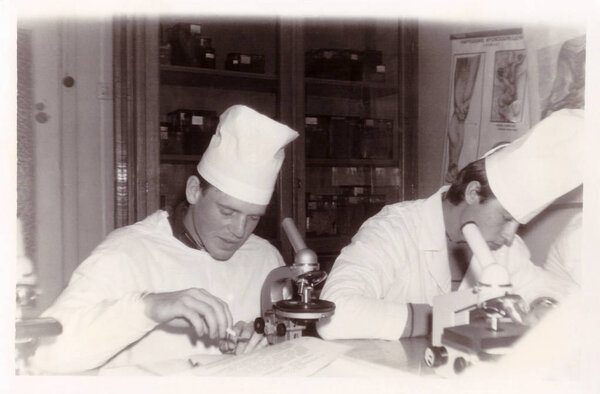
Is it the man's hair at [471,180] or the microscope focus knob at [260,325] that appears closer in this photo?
the microscope focus knob at [260,325]

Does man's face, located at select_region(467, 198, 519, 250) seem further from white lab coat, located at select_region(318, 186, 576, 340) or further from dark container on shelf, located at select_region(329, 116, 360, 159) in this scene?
dark container on shelf, located at select_region(329, 116, 360, 159)

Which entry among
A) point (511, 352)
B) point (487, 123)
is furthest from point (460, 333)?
point (487, 123)

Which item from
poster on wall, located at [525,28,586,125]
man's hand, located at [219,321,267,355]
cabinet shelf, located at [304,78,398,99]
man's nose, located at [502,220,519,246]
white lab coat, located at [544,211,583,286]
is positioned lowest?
man's hand, located at [219,321,267,355]

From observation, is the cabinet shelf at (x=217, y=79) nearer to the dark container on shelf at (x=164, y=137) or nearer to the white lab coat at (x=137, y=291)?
the dark container on shelf at (x=164, y=137)

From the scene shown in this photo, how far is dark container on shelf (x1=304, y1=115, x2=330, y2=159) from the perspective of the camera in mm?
2750

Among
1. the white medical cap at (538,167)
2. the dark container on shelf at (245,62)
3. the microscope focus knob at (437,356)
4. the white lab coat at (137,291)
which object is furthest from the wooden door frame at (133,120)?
the microscope focus knob at (437,356)

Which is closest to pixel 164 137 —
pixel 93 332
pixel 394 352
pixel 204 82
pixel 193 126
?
pixel 193 126

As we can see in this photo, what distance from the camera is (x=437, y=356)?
43.7 inches

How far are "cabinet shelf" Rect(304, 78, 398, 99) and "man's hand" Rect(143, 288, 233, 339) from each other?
1.75m

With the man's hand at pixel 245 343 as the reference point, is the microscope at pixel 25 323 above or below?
above

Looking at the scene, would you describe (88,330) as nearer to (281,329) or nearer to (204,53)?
(281,329)

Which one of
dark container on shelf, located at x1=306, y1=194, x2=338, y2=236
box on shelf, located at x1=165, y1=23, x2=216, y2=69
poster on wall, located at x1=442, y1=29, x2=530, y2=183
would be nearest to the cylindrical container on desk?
box on shelf, located at x1=165, y1=23, x2=216, y2=69

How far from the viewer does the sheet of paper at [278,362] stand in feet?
3.70

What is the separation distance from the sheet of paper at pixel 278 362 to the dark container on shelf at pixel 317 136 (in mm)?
1598
